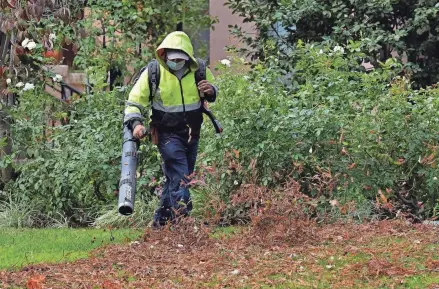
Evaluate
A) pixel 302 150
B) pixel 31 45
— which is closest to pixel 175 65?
pixel 302 150

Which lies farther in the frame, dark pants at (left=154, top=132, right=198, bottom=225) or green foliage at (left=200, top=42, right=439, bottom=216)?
green foliage at (left=200, top=42, right=439, bottom=216)

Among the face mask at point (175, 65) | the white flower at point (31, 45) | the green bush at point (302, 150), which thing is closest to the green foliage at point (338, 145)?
the green bush at point (302, 150)

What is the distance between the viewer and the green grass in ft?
24.4

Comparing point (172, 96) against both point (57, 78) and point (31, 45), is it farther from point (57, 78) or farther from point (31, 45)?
point (57, 78)

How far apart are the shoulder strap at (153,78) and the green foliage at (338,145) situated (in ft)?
4.88

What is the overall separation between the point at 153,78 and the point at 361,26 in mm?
5466

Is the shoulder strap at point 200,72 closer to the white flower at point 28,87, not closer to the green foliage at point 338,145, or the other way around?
the green foliage at point 338,145

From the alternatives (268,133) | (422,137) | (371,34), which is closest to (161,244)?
(268,133)

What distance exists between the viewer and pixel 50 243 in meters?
8.54

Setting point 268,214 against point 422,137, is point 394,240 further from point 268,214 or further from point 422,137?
point 422,137

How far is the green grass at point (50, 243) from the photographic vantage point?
744 centimetres

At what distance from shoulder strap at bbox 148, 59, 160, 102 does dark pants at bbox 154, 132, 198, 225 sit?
1.35ft

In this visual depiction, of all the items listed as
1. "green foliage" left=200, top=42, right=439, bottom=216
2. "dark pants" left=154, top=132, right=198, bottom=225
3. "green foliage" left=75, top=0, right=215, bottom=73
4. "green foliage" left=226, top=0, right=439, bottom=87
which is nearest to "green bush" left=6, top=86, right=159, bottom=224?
"green foliage" left=200, top=42, right=439, bottom=216

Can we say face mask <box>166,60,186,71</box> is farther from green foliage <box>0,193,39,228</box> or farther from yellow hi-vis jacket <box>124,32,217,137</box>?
green foliage <box>0,193,39,228</box>
